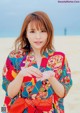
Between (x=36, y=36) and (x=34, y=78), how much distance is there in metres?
0.22

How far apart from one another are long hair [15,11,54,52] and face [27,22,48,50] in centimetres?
2

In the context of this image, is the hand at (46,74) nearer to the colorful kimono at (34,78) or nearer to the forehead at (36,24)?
the colorful kimono at (34,78)

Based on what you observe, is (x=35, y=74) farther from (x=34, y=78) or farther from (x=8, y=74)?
(x=8, y=74)

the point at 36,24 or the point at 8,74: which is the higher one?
the point at 36,24

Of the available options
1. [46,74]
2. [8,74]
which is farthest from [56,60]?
[8,74]

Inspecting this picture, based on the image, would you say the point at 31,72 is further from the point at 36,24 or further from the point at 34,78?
the point at 36,24

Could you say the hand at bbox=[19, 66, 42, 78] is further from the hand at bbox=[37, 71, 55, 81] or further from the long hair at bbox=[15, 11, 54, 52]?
the long hair at bbox=[15, 11, 54, 52]

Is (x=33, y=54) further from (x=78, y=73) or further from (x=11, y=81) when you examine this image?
(x=78, y=73)

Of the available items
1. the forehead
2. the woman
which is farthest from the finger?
the forehead

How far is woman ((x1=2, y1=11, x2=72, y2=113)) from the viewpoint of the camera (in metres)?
1.87

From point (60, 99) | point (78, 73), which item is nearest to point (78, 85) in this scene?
point (78, 73)

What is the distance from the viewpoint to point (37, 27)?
6.34ft

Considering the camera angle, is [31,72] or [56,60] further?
[56,60]

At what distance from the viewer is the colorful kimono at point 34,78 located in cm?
190
